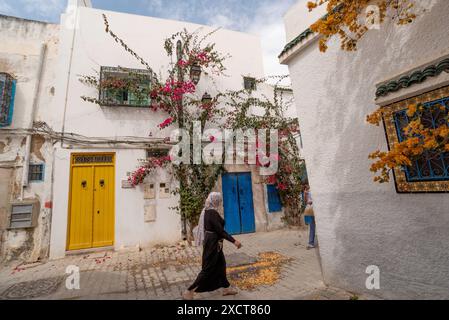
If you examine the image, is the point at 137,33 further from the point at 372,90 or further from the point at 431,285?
the point at 431,285

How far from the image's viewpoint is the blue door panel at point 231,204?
8.17 metres

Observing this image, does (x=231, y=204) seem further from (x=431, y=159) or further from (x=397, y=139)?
(x=431, y=159)

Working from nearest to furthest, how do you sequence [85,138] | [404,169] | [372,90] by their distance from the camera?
[404,169] → [372,90] → [85,138]

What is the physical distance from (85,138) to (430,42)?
7790mm

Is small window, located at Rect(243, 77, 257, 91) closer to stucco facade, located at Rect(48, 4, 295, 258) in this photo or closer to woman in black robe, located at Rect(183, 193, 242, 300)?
stucco facade, located at Rect(48, 4, 295, 258)

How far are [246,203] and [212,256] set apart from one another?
5025 millimetres

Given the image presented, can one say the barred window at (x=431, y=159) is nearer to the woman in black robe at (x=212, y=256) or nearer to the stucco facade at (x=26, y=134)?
the woman in black robe at (x=212, y=256)

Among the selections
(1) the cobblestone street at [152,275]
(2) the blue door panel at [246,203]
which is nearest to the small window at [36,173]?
(1) the cobblestone street at [152,275]

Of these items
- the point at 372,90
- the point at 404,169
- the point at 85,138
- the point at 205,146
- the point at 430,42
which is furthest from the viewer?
the point at 205,146

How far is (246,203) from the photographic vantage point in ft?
28.0

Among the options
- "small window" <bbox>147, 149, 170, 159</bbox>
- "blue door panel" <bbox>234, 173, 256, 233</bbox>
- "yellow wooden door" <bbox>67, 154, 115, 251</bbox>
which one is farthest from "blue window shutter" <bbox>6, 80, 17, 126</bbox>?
"blue door panel" <bbox>234, 173, 256, 233</bbox>

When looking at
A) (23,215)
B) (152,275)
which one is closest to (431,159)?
(152,275)

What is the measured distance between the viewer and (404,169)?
115 inches
